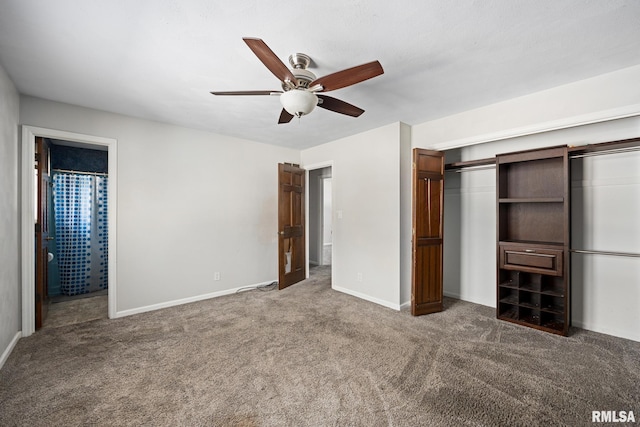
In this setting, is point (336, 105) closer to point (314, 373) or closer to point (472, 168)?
point (314, 373)

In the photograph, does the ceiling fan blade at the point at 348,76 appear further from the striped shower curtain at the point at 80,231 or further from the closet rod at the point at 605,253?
the striped shower curtain at the point at 80,231

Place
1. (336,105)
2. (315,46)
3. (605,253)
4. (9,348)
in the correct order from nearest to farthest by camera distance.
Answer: (315,46) → (336,105) → (9,348) → (605,253)

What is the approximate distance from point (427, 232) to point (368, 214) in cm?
89

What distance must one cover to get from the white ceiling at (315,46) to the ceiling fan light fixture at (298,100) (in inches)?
13.3

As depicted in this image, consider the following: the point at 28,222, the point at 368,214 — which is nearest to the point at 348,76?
the point at 368,214

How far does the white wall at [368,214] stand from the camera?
3613 millimetres

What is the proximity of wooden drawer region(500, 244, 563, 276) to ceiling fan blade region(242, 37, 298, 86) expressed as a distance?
2.89 m

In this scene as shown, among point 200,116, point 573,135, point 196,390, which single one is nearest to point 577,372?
point 573,135

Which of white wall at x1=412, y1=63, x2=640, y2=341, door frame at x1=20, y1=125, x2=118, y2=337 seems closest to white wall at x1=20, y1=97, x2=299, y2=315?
door frame at x1=20, y1=125, x2=118, y2=337

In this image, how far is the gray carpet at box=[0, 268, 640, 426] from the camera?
5.65 ft

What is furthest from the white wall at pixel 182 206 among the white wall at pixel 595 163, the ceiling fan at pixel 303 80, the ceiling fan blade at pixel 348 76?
the white wall at pixel 595 163

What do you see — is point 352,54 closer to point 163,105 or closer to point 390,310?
point 163,105

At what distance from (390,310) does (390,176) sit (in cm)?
176

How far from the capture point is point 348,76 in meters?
1.83
